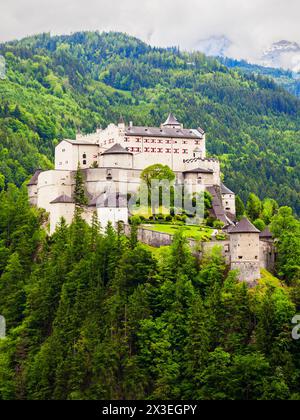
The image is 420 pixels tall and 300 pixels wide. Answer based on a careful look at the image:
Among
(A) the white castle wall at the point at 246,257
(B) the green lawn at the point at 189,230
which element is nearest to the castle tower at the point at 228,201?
(B) the green lawn at the point at 189,230

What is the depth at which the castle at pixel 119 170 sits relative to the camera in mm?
95188

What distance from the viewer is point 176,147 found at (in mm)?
108500

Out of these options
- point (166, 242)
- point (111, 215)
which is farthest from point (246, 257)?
point (111, 215)

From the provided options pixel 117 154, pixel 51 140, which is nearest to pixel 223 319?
pixel 117 154

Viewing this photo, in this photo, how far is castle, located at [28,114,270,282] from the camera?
312 feet

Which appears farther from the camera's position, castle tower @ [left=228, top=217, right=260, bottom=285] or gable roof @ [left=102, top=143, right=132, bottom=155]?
gable roof @ [left=102, top=143, right=132, bottom=155]

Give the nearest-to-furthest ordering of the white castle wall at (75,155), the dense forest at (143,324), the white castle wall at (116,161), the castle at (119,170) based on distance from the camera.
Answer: the dense forest at (143,324) < the castle at (119,170) < the white castle wall at (116,161) < the white castle wall at (75,155)

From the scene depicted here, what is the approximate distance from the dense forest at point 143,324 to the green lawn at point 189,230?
4135mm

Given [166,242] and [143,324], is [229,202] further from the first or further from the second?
[143,324]

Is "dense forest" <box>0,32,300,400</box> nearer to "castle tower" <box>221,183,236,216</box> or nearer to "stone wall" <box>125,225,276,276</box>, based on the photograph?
"stone wall" <box>125,225,276,276</box>

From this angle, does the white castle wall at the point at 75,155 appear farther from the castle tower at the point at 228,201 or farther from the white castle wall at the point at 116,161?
the castle tower at the point at 228,201

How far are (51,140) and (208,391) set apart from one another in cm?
12523

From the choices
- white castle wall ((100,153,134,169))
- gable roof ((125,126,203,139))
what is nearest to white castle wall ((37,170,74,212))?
white castle wall ((100,153,134,169))

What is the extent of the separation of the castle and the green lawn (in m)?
2.74
